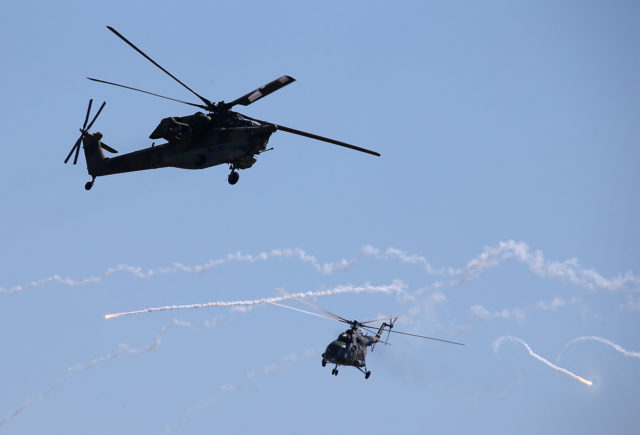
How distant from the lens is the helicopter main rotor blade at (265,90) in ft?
202

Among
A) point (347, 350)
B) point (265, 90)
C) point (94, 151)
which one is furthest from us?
point (347, 350)

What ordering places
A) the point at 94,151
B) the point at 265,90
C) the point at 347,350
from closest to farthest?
the point at 265,90 < the point at 94,151 < the point at 347,350

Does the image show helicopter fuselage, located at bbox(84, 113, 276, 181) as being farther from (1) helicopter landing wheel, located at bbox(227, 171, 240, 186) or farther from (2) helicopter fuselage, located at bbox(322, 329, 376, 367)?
(2) helicopter fuselage, located at bbox(322, 329, 376, 367)

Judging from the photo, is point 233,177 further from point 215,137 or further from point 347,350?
point 347,350

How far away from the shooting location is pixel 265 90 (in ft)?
203

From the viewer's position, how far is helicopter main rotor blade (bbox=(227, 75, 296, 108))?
2422 inches

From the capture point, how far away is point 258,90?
202 ft

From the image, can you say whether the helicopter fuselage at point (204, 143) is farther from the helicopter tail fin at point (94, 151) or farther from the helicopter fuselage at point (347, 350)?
the helicopter fuselage at point (347, 350)

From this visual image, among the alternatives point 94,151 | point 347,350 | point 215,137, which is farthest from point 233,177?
point 347,350

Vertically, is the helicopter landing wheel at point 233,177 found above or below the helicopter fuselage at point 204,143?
below

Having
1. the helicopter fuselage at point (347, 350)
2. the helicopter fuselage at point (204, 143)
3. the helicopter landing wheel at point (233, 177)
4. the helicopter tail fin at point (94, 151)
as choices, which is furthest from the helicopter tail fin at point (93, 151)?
the helicopter fuselage at point (347, 350)

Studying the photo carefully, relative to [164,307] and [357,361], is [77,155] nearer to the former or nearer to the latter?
[164,307]

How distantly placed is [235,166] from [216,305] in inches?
665

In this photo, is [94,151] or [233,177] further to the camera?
[94,151]
